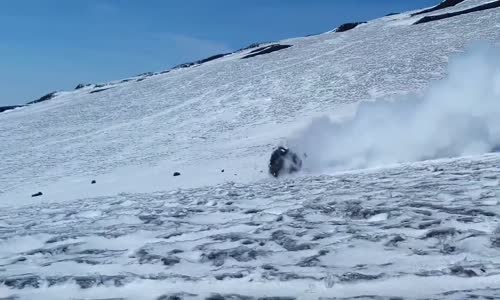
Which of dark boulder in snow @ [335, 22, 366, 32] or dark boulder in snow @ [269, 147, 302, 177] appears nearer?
dark boulder in snow @ [269, 147, 302, 177]

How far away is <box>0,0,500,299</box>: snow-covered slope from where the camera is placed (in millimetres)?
3660

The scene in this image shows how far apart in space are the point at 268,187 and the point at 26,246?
4014 mm

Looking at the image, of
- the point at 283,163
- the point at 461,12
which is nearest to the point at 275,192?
the point at 283,163

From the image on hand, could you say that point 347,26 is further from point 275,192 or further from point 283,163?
point 275,192

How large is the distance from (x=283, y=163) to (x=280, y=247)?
693 centimetres

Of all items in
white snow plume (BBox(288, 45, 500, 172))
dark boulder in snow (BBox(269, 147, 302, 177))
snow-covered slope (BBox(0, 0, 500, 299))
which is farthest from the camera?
dark boulder in snow (BBox(269, 147, 302, 177))

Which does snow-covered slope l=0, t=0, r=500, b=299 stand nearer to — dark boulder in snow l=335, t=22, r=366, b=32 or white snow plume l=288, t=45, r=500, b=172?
white snow plume l=288, t=45, r=500, b=172

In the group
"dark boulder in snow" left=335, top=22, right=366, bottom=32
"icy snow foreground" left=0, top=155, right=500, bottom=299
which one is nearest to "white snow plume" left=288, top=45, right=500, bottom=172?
"icy snow foreground" left=0, top=155, right=500, bottom=299

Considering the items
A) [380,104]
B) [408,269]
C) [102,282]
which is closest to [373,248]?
[408,269]

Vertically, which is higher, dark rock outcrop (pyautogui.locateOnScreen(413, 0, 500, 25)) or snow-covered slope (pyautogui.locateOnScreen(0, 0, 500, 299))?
dark rock outcrop (pyautogui.locateOnScreen(413, 0, 500, 25))

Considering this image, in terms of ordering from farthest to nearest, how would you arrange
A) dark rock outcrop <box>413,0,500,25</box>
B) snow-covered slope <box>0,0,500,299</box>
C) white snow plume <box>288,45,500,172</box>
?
1. dark rock outcrop <box>413,0,500,25</box>
2. white snow plume <box>288,45,500,172</box>
3. snow-covered slope <box>0,0,500,299</box>

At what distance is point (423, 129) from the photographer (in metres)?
10.8

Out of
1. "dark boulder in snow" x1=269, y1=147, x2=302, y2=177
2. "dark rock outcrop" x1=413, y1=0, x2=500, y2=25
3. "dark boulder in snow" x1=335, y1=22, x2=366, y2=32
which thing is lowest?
"dark boulder in snow" x1=269, y1=147, x2=302, y2=177

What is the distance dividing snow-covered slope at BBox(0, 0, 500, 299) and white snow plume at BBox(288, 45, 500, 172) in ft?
0.14
